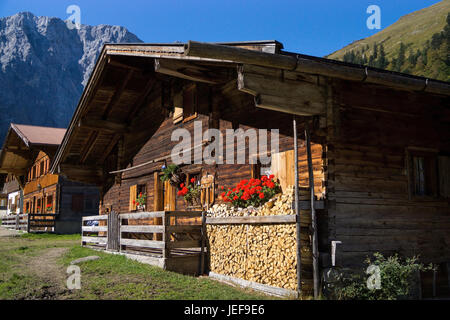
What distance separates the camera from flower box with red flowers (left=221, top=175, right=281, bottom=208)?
9.12 m

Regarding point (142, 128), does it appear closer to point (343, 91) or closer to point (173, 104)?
point (173, 104)

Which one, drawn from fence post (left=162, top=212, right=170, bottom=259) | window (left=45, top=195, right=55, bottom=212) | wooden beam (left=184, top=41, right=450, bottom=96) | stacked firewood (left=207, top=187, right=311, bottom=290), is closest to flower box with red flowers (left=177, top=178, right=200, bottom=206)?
fence post (left=162, top=212, right=170, bottom=259)

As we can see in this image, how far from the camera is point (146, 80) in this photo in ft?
50.3

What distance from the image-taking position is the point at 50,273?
1004 centimetres

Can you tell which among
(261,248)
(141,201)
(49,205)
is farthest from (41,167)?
(261,248)

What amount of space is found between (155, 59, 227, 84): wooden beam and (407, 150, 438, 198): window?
4992 millimetres

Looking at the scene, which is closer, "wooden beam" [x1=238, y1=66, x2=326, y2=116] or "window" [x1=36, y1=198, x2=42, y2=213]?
"wooden beam" [x1=238, y1=66, x2=326, y2=116]

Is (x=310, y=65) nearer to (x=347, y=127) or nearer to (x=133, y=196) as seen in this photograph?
(x=347, y=127)

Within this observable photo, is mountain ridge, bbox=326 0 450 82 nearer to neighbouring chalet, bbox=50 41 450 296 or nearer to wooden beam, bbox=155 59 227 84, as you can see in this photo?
neighbouring chalet, bbox=50 41 450 296

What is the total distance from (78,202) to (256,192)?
20979 mm

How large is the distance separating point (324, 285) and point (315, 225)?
43.5 inches

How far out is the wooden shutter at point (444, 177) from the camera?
9922 millimetres
